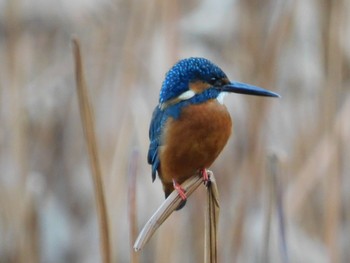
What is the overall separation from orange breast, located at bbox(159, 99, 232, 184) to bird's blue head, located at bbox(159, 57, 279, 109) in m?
0.02

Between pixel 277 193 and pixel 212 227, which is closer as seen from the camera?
pixel 212 227

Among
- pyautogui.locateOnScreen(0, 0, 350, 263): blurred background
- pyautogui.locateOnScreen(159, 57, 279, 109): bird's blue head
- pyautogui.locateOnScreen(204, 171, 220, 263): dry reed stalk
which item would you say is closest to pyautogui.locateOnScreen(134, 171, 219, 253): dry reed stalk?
pyautogui.locateOnScreen(204, 171, 220, 263): dry reed stalk

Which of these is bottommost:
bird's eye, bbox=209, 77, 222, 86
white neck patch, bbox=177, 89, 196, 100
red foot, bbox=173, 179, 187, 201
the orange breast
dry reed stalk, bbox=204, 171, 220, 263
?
dry reed stalk, bbox=204, 171, 220, 263

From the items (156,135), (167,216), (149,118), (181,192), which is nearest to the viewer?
(167,216)

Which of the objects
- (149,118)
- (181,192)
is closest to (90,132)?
(181,192)

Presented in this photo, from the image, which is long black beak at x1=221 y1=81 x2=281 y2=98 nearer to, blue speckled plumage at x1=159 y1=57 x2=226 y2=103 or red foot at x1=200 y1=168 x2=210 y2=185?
blue speckled plumage at x1=159 y1=57 x2=226 y2=103

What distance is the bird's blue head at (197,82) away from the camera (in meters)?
1.48

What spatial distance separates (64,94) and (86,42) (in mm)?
198

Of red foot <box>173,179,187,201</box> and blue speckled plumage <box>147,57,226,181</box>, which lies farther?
blue speckled plumage <box>147,57,226,181</box>

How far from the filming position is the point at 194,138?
4.82 ft

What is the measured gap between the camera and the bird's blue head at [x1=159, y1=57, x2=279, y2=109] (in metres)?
1.48

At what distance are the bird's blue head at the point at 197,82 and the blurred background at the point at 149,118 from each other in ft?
1.72

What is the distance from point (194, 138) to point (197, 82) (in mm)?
113

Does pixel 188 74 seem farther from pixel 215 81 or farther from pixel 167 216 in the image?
pixel 167 216
